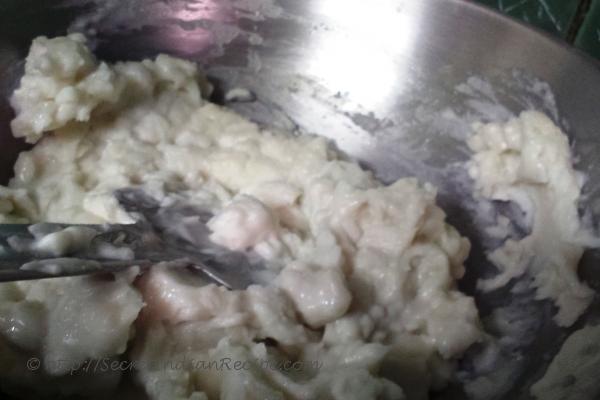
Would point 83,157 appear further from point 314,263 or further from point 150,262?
point 314,263

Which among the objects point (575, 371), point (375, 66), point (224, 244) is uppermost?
point (375, 66)

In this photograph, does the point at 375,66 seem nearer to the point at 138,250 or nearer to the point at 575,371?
the point at 138,250

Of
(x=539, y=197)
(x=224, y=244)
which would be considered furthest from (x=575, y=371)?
(x=224, y=244)

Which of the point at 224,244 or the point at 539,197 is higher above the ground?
the point at 539,197

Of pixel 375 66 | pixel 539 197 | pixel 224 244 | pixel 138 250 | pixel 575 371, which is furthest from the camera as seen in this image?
pixel 375 66

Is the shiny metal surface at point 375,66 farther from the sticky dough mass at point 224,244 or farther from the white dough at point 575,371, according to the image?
the white dough at point 575,371

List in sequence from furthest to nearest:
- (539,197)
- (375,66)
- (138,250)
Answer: (375,66)
(539,197)
(138,250)

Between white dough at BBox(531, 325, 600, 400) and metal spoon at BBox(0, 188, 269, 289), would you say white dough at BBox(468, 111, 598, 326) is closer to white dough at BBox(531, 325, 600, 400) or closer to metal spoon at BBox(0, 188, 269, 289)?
white dough at BBox(531, 325, 600, 400)

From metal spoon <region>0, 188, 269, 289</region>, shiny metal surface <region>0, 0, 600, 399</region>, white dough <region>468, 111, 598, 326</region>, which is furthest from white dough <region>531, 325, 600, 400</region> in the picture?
metal spoon <region>0, 188, 269, 289</region>
